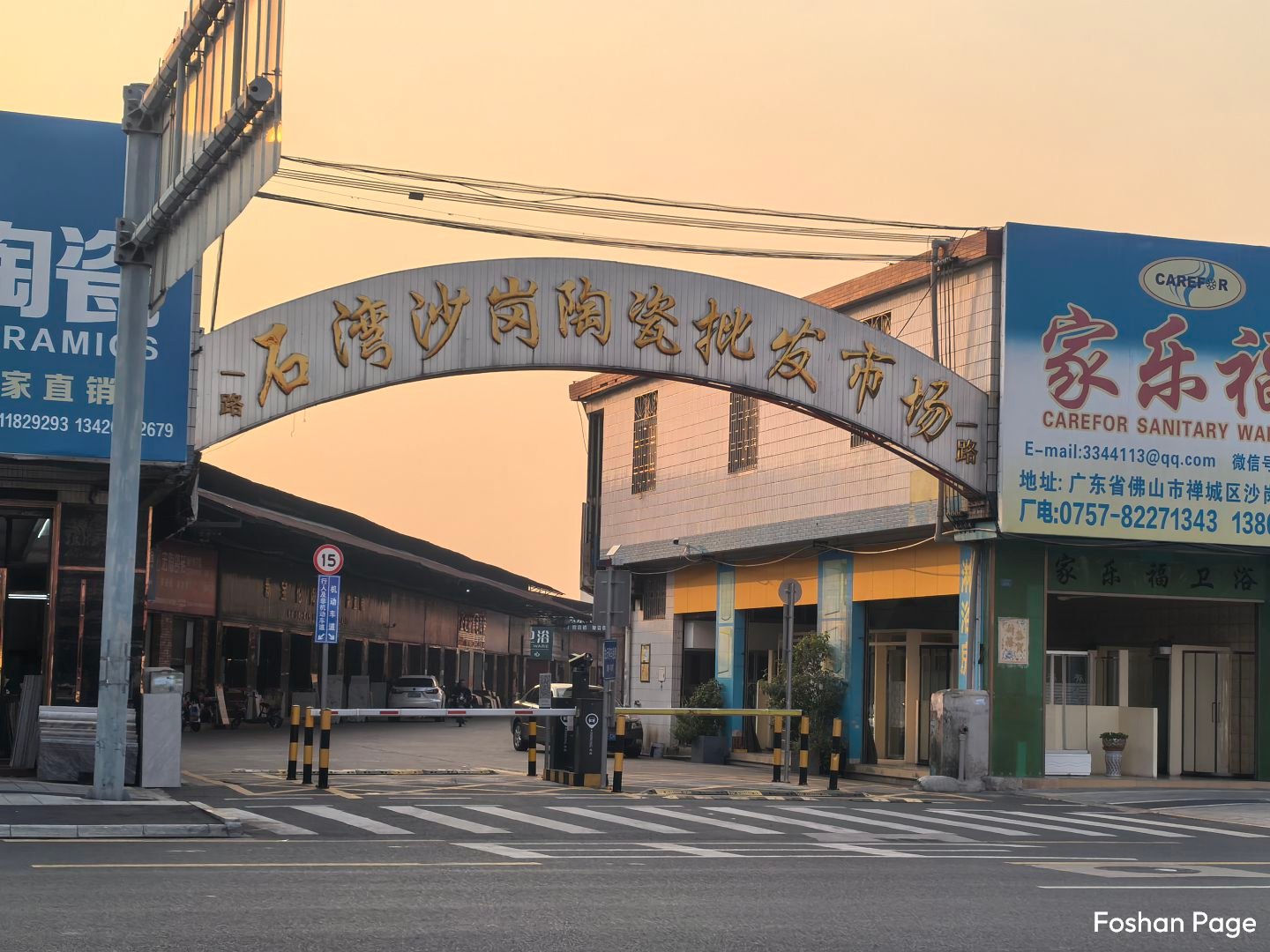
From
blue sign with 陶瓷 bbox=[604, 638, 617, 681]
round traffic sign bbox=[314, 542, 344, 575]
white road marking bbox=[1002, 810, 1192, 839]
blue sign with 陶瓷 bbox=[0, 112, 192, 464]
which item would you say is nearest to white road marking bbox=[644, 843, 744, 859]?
white road marking bbox=[1002, 810, 1192, 839]

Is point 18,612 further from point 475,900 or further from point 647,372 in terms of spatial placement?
point 475,900

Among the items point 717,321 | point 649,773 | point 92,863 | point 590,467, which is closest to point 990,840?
point 92,863

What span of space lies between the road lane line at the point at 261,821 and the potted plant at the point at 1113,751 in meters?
16.6

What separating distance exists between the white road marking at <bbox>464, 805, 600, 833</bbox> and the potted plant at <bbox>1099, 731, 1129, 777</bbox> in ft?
44.2

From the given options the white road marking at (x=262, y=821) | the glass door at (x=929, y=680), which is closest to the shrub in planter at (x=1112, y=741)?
the glass door at (x=929, y=680)

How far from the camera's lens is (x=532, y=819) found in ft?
61.4

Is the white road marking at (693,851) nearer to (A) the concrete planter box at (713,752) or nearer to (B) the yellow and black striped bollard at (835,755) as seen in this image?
(B) the yellow and black striped bollard at (835,755)

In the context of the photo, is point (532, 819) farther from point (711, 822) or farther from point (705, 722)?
point (705, 722)

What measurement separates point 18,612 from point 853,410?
13068mm

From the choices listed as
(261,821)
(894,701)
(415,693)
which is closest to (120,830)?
(261,821)

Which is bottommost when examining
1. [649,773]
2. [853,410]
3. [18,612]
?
[649,773]

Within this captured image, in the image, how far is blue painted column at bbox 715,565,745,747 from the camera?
36.8m

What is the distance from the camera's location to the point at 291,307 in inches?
928

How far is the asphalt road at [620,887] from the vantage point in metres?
9.73
